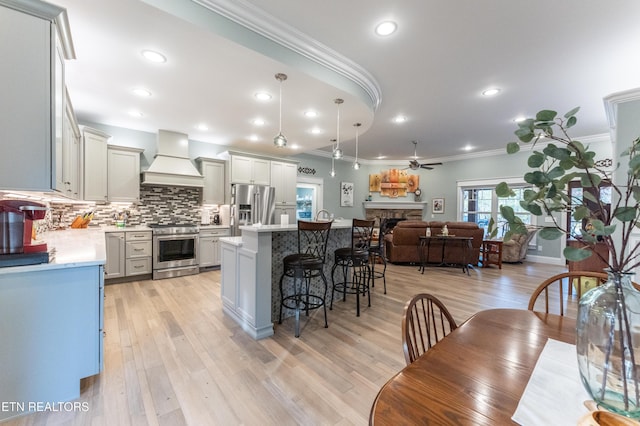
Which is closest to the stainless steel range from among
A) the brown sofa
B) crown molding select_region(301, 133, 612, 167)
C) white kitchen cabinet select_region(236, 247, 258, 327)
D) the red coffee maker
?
white kitchen cabinet select_region(236, 247, 258, 327)

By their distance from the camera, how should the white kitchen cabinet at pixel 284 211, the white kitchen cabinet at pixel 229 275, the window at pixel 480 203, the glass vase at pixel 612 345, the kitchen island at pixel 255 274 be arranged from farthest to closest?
the window at pixel 480 203 < the white kitchen cabinet at pixel 284 211 < the white kitchen cabinet at pixel 229 275 < the kitchen island at pixel 255 274 < the glass vase at pixel 612 345

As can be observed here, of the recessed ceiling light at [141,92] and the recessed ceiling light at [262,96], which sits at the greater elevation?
the recessed ceiling light at [141,92]

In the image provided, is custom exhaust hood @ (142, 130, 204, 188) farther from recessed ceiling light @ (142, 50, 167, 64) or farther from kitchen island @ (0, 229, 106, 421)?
kitchen island @ (0, 229, 106, 421)

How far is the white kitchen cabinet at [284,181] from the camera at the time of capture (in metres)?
6.07

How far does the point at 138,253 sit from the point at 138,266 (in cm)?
21

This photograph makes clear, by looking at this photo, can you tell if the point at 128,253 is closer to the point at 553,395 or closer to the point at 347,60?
the point at 347,60

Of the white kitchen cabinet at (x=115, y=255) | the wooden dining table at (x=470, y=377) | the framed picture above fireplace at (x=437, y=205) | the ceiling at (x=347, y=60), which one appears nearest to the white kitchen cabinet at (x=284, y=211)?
the ceiling at (x=347, y=60)

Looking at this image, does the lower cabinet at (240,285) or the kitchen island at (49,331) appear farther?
the lower cabinet at (240,285)

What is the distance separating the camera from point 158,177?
4.71 meters

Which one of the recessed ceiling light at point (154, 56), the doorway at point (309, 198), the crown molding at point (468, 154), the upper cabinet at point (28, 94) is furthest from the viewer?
the doorway at point (309, 198)

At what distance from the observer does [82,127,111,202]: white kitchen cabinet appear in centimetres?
403

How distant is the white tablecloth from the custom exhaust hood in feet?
17.3

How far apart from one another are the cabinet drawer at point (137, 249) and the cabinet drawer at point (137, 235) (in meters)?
0.06

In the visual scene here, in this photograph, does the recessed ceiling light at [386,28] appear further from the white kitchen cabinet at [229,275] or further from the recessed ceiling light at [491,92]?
the white kitchen cabinet at [229,275]
